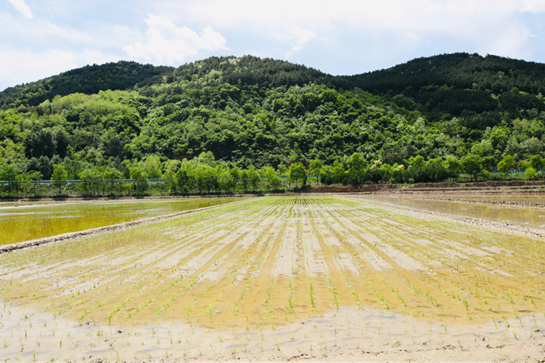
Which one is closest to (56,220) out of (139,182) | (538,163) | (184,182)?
(184,182)

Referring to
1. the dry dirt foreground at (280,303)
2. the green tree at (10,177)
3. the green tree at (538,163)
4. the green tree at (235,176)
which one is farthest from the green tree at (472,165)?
the green tree at (10,177)

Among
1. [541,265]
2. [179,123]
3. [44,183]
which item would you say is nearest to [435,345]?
[541,265]

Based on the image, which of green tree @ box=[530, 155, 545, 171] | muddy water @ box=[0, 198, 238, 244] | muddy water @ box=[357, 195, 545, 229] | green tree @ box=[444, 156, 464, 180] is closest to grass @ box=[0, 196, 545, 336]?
muddy water @ box=[0, 198, 238, 244]

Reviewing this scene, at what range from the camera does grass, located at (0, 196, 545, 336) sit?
648 cm

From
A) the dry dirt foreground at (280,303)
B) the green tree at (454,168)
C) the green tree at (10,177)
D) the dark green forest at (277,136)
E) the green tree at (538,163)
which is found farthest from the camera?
the dark green forest at (277,136)

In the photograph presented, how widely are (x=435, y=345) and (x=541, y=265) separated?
7675 mm

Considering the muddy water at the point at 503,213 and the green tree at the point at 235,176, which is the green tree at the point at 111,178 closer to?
the green tree at the point at 235,176

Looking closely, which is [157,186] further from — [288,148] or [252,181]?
[288,148]

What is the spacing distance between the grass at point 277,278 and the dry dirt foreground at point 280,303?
46mm

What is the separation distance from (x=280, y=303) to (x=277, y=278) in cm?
189

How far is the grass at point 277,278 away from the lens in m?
6.48

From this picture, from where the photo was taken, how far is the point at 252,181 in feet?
316

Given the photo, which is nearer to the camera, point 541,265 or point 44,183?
point 541,265

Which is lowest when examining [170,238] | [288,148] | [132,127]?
[170,238]
